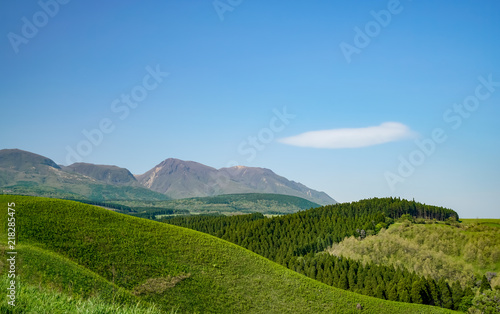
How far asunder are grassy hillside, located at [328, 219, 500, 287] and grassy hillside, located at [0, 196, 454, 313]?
64318mm

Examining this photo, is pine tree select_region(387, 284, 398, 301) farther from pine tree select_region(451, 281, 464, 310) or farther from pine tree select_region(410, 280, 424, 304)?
pine tree select_region(451, 281, 464, 310)

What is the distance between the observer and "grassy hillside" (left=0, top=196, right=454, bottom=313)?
49556 millimetres

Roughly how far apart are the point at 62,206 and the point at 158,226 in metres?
18.3

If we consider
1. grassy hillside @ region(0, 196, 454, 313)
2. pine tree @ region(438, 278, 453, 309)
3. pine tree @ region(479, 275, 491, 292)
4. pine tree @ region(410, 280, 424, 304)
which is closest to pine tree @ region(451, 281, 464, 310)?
pine tree @ region(438, 278, 453, 309)

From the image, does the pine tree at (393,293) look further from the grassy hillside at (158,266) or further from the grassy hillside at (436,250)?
the grassy hillside at (158,266)

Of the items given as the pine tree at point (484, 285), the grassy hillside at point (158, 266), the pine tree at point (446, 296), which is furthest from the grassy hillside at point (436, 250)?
the grassy hillside at point (158, 266)

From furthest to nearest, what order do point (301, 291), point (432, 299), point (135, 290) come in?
point (432, 299) < point (301, 291) < point (135, 290)

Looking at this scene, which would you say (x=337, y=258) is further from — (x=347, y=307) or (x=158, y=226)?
(x=158, y=226)

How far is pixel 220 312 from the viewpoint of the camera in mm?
53219

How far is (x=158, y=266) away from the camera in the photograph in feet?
187

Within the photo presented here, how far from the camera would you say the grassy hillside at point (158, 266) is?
49.6 metres

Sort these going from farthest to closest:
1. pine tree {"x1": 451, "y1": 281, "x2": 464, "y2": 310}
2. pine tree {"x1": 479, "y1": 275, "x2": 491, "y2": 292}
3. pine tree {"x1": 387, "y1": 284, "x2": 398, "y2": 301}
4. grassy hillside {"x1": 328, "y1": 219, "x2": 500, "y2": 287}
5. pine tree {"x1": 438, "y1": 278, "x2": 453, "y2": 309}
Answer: grassy hillside {"x1": 328, "y1": 219, "x2": 500, "y2": 287} → pine tree {"x1": 479, "y1": 275, "x2": 491, "y2": 292} → pine tree {"x1": 451, "y1": 281, "x2": 464, "y2": 310} → pine tree {"x1": 438, "y1": 278, "x2": 453, "y2": 309} → pine tree {"x1": 387, "y1": 284, "x2": 398, "y2": 301}

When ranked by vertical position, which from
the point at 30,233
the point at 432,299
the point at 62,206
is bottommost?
the point at 432,299

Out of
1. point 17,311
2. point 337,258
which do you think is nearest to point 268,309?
point 17,311
